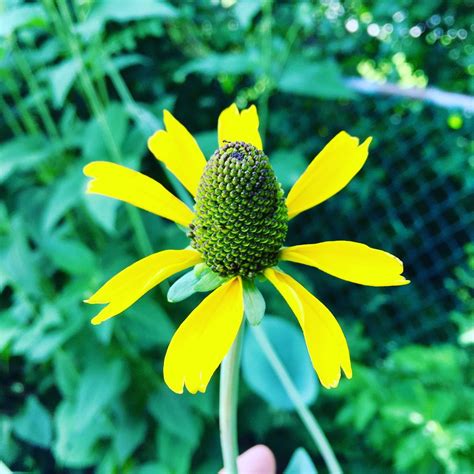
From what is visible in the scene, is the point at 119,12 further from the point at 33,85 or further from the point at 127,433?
the point at 127,433

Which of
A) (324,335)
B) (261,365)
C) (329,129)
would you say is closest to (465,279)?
(329,129)

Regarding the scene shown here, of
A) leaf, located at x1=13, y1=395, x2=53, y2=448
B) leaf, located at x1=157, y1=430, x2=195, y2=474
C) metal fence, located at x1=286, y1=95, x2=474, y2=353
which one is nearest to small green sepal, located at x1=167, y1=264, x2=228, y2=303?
leaf, located at x1=157, y1=430, x2=195, y2=474

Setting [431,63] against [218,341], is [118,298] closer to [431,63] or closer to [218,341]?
[218,341]

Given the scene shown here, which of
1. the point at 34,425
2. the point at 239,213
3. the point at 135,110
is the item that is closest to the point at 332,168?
the point at 239,213

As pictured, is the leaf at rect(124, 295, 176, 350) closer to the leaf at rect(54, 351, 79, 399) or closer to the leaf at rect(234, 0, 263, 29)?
the leaf at rect(54, 351, 79, 399)

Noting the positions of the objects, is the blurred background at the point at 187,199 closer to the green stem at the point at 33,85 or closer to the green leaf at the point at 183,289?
the green stem at the point at 33,85
